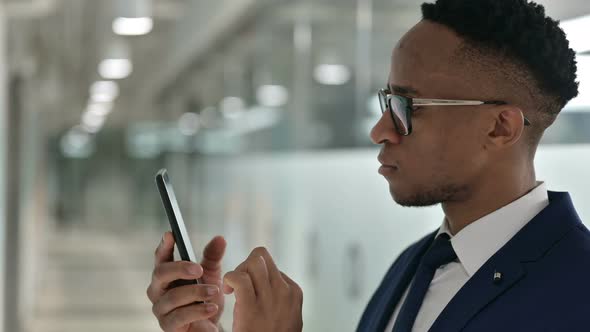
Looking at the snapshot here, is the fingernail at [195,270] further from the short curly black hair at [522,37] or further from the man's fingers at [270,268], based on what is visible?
the short curly black hair at [522,37]

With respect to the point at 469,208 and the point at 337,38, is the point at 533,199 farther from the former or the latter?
the point at 337,38

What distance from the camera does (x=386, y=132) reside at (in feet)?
6.53

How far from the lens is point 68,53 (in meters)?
13.2

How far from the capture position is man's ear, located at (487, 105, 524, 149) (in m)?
1.93

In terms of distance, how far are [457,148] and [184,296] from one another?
0.73 metres

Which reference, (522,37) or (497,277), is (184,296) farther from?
(522,37)

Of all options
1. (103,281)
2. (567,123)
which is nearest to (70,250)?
(103,281)

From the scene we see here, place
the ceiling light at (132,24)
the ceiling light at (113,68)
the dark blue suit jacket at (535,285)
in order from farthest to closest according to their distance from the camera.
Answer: the ceiling light at (113,68) → the ceiling light at (132,24) → the dark blue suit jacket at (535,285)

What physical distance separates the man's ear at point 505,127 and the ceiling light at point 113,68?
446 inches

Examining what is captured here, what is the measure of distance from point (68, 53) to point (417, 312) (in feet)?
39.8

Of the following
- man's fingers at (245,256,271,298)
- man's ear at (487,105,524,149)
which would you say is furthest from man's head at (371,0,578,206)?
man's fingers at (245,256,271,298)

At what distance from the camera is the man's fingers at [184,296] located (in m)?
1.89

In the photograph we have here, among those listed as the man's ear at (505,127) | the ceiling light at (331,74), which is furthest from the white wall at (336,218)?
the man's ear at (505,127)

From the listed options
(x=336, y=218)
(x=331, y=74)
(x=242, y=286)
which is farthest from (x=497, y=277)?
(x=331, y=74)
